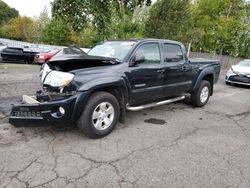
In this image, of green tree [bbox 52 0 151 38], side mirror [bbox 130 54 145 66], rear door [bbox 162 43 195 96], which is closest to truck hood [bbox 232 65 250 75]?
rear door [bbox 162 43 195 96]

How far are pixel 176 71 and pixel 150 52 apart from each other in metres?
0.92

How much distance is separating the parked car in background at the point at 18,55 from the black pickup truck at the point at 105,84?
14021 mm

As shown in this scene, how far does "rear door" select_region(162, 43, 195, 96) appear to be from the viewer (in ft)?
17.3

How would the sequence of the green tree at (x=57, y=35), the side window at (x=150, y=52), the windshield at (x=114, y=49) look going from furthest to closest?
the green tree at (x=57, y=35)
the side window at (x=150, y=52)
the windshield at (x=114, y=49)

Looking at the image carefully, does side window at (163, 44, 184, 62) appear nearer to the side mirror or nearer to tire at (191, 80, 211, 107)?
the side mirror

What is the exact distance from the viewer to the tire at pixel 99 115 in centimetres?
376

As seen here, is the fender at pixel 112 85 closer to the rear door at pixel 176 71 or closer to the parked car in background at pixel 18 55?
the rear door at pixel 176 71

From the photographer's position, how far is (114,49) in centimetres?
488

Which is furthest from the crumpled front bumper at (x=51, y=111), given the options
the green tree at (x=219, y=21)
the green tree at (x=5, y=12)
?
the green tree at (x=5, y=12)

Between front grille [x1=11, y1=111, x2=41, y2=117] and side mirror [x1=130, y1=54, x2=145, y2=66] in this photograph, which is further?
side mirror [x1=130, y1=54, x2=145, y2=66]

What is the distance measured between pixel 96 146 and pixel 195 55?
2459cm

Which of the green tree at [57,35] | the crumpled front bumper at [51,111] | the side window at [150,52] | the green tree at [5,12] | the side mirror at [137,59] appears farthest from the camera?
the green tree at [5,12]

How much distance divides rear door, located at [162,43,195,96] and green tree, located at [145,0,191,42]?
37.4 feet

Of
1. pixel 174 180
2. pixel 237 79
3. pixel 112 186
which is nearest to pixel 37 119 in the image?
pixel 112 186
